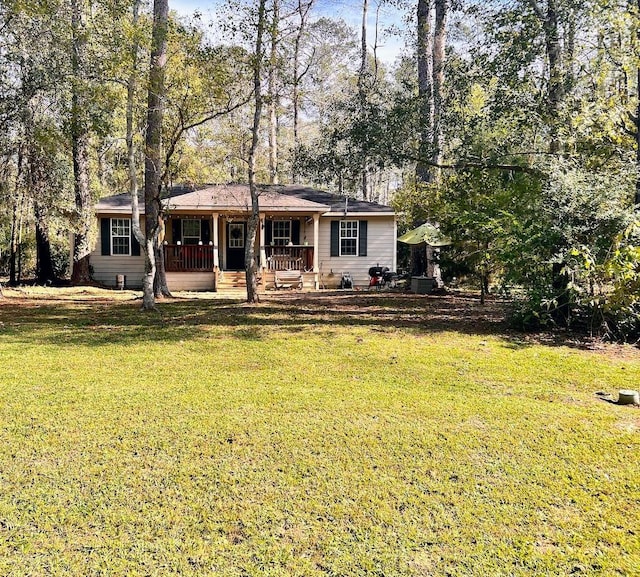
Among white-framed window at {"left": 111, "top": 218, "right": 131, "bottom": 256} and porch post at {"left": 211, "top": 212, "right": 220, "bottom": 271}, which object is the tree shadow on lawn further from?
white-framed window at {"left": 111, "top": 218, "right": 131, "bottom": 256}

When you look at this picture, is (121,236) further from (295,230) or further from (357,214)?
(357,214)

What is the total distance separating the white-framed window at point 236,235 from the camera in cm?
1825

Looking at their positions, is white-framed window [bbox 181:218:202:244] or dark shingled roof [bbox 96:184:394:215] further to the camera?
white-framed window [bbox 181:218:202:244]

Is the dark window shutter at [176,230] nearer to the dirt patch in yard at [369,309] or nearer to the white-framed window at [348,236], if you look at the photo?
the dirt patch in yard at [369,309]

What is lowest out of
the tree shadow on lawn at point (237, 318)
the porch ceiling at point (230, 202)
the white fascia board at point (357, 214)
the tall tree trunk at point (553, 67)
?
the tree shadow on lawn at point (237, 318)

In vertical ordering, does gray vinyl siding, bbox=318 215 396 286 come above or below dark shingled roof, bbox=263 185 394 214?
below

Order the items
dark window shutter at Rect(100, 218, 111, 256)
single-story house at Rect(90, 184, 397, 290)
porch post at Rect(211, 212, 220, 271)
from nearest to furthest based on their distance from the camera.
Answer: porch post at Rect(211, 212, 220, 271), single-story house at Rect(90, 184, 397, 290), dark window shutter at Rect(100, 218, 111, 256)

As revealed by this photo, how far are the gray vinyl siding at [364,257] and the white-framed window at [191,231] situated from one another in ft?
14.6

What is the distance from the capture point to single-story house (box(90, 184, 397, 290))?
1641cm

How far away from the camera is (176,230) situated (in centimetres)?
1767

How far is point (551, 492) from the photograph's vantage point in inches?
126

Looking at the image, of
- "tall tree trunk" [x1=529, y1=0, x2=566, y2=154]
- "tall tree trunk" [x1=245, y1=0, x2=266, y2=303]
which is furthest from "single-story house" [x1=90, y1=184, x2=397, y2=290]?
"tall tree trunk" [x1=529, y1=0, x2=566, y2=154]

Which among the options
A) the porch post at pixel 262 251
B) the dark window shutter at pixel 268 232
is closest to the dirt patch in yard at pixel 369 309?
the porch post at pixel 262 251

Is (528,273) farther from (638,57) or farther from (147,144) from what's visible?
(147,144)
